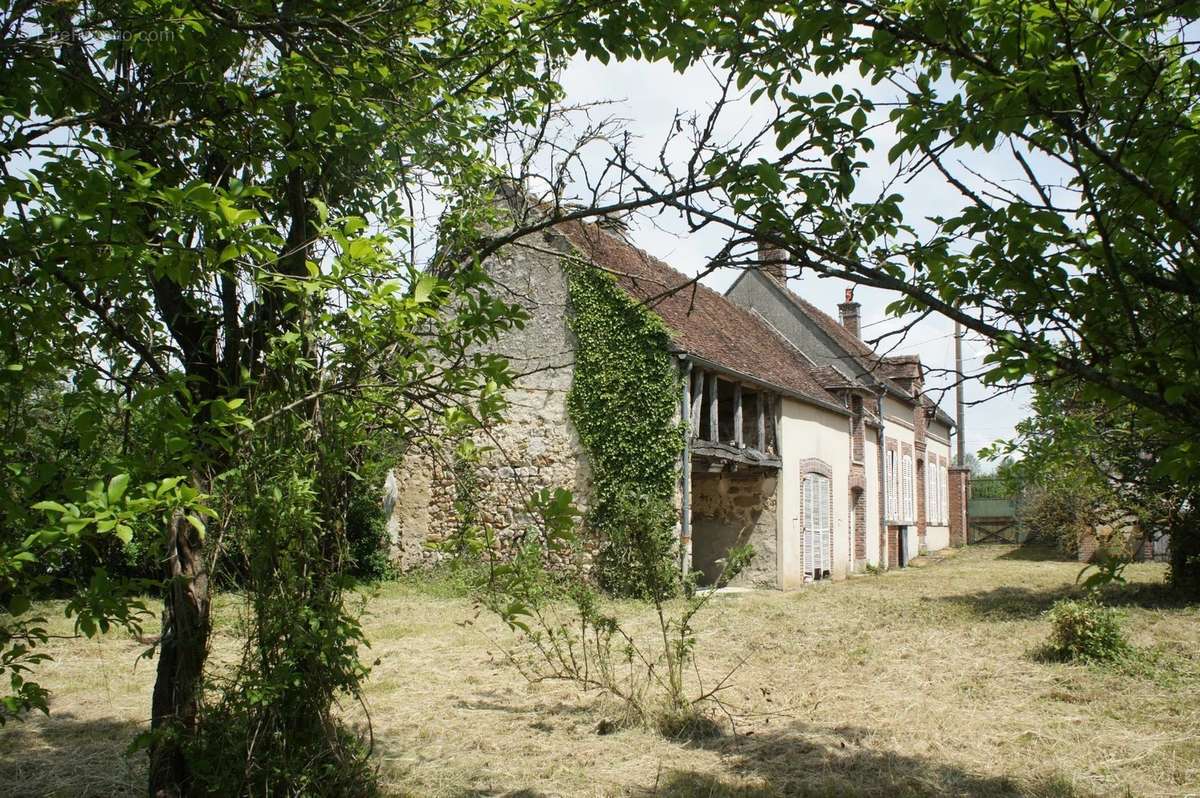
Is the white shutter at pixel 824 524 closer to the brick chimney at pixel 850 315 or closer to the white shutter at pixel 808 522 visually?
the white shutter at pixel 808 522

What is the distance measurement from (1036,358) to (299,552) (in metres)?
3.16

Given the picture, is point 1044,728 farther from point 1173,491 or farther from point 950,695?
point 1173,491

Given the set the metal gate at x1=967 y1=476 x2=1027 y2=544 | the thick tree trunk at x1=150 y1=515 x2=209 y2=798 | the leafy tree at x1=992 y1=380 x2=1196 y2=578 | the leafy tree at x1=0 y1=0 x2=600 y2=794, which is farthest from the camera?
the metal gate at x1=967 y1=476 x2=1027 y2=544

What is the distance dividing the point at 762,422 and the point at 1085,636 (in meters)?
8.66

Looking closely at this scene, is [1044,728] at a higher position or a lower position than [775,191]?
lower

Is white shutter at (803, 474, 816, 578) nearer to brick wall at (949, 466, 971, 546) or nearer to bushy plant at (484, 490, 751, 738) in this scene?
bushy plant at (484, 490, 751, 738)

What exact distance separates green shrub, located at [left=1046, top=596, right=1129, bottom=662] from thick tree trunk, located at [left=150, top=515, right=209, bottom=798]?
7.63 meters

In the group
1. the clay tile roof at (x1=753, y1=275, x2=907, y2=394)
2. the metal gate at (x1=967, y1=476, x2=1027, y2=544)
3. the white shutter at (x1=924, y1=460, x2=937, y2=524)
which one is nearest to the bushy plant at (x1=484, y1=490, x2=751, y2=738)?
the clay tile roof at (x1=753, y1=275, x2=907, y2=394)

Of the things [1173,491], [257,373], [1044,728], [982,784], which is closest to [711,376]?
[1173,491]

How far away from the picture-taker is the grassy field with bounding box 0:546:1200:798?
4.94 meters

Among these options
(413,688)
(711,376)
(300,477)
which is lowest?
(413,688)

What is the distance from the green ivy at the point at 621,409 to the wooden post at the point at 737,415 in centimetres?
211

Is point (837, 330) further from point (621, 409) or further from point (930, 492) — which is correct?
point (621, 409)

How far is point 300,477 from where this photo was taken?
3867 mm
